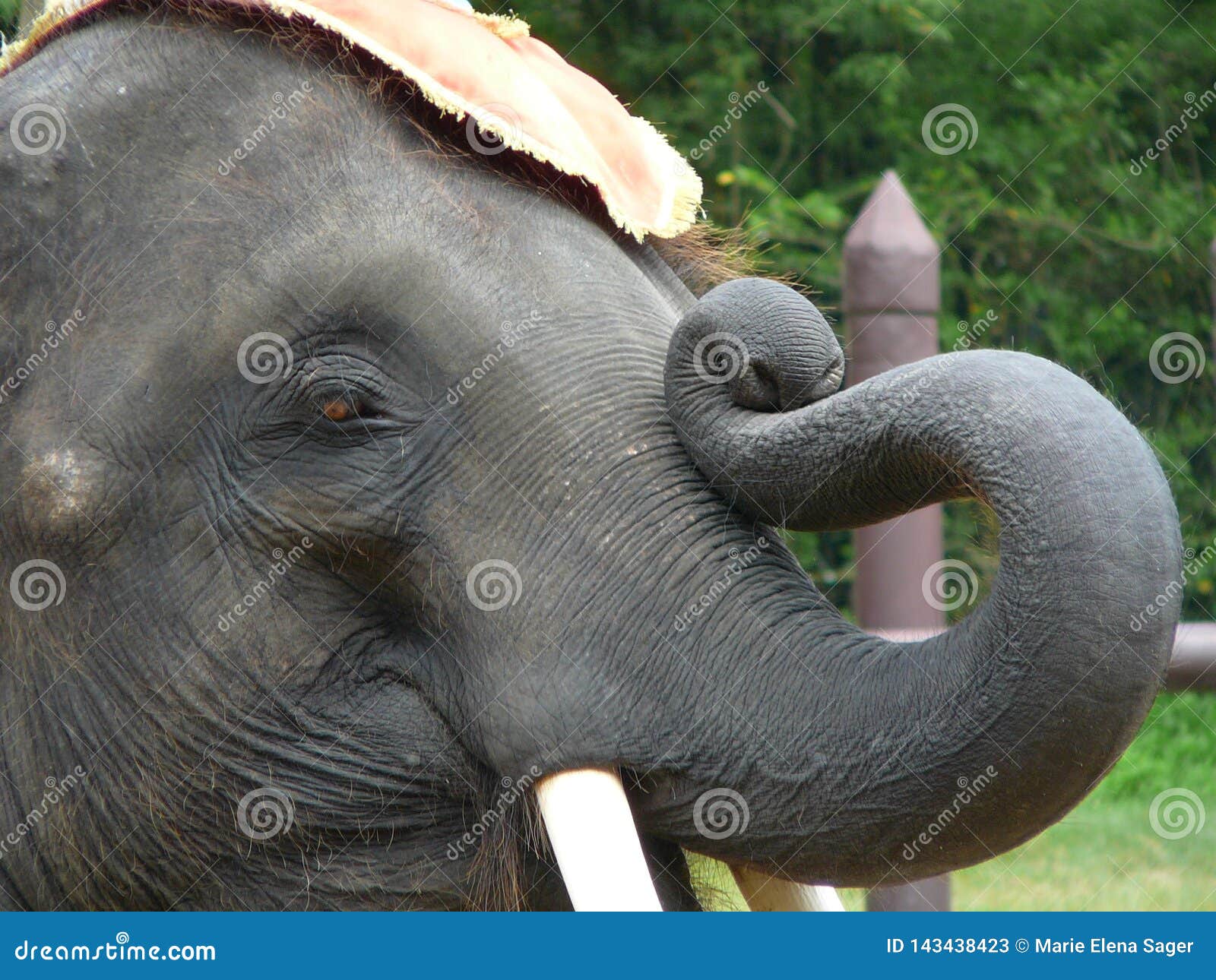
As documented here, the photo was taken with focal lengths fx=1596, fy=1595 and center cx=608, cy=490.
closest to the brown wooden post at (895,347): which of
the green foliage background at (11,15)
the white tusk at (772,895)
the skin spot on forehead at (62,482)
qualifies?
the white tusk at (772,895)

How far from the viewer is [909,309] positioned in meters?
3.70

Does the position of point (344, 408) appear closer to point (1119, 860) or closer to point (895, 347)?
point (895, 347)

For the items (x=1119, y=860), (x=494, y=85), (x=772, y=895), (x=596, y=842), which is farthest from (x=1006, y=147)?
(x=596, y=842)

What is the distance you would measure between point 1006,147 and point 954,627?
20.0 feet

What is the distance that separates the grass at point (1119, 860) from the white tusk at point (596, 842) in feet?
6.05

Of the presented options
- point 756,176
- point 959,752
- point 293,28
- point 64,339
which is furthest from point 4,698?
point 756,176

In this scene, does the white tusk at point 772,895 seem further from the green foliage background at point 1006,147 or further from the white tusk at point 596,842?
the green foliage background at point 1006,147

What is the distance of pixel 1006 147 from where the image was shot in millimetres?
7117

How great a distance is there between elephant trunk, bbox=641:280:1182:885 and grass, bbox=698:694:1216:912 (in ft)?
5.80

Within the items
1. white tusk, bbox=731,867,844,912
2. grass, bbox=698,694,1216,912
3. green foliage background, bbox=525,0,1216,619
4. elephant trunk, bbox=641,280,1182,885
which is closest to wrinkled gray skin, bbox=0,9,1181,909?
elephant trunk, bbox=641,280,1182,885

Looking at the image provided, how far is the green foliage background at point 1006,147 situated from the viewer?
661cm

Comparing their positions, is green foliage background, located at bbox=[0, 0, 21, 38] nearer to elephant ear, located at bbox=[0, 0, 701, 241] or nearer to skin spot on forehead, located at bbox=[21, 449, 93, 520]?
elephant ear, located at bbox=[0, 0, 701, 241]

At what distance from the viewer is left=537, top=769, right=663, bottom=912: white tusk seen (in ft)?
4.79

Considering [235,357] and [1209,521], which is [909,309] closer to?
[235,357]
